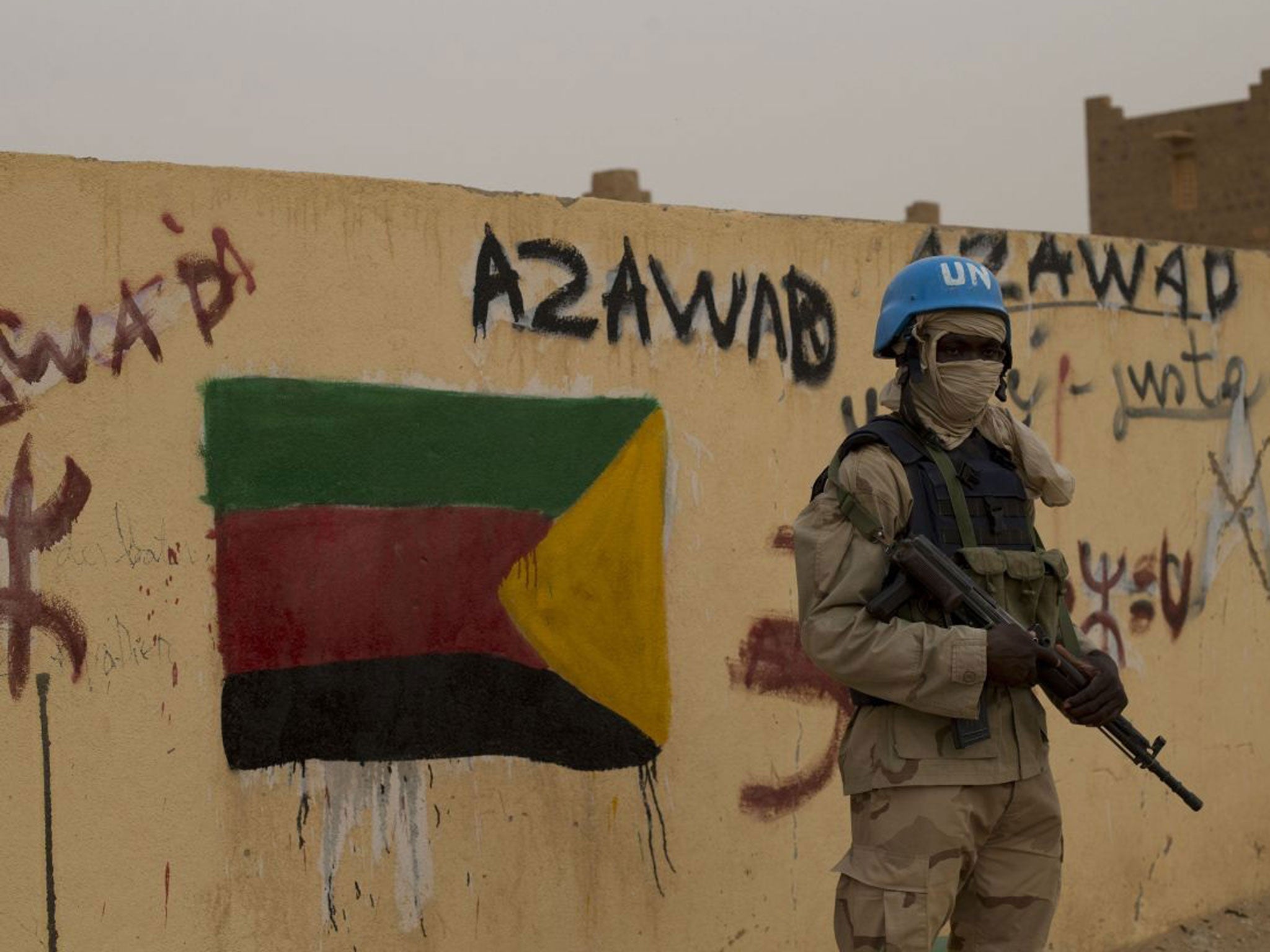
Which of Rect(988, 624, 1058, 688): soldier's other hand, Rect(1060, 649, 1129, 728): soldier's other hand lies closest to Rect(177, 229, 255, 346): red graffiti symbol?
Rect(988, 624, 1058, 688): soldier's other hand

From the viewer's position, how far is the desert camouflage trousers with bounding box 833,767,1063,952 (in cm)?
283

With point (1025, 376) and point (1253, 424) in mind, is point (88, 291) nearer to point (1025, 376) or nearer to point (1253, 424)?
point (1025, 376)

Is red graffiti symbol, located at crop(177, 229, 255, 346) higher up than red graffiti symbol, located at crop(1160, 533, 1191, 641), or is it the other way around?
red graffiti symbol, located at crop(177, 229, 255, 346)

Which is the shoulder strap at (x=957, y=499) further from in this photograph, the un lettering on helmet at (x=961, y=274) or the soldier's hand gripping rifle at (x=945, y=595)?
the un lettering on helmet at (x=961, y=274)

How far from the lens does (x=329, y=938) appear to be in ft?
11.0

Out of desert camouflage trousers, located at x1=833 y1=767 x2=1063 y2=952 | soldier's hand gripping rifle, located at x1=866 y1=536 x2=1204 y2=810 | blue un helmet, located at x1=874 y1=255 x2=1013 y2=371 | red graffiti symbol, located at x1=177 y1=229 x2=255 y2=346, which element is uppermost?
red graffiti symbol, located at x1=177 y1=229 x2=255 y2=346

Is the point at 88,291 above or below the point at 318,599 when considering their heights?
above

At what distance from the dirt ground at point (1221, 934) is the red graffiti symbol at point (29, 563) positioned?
3.11 m

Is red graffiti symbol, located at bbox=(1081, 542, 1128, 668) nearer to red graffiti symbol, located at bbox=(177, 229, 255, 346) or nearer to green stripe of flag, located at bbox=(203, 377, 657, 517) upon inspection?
green stripe of flag, located at bbox=(203, 377, 657, 517)

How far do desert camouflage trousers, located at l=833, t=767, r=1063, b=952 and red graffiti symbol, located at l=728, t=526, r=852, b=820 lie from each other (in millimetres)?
981

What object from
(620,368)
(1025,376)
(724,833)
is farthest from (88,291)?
(1025,376)

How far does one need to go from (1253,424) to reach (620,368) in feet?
8.08

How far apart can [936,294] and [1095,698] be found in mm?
735

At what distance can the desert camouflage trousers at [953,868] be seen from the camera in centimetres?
283
